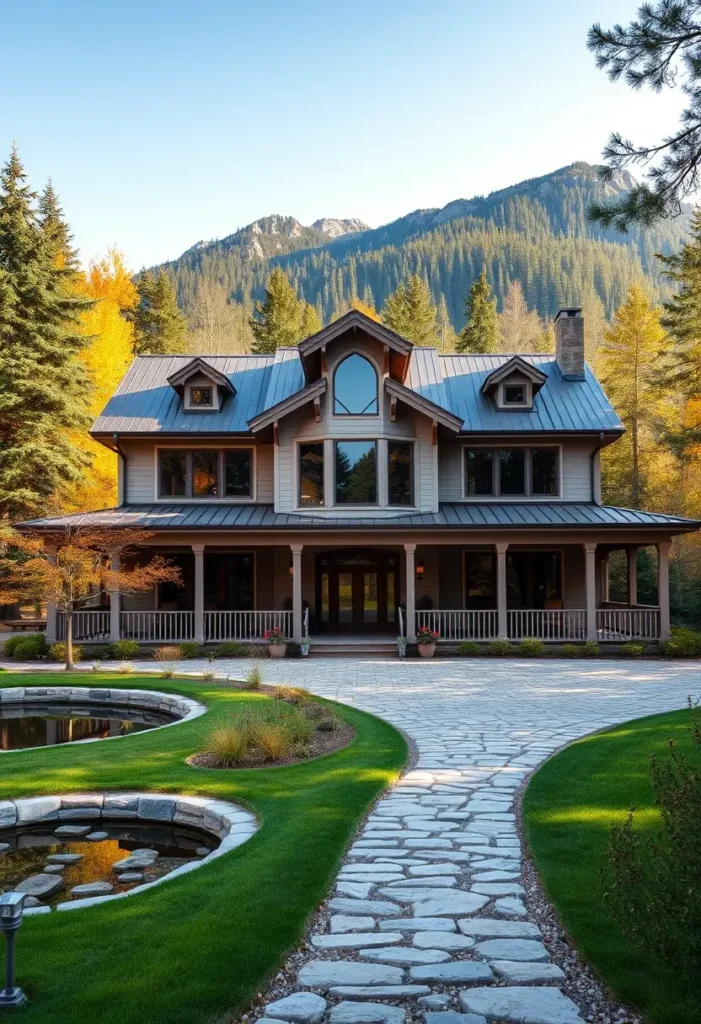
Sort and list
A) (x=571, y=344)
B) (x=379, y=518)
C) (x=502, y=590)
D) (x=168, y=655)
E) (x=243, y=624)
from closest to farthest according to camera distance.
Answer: (x=168, y=655) → (x=502, y=590) → (x=379, y=518) → (x=243, y=624) → (x=571, y=344)

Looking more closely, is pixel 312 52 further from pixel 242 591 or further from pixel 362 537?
pixel 242 591

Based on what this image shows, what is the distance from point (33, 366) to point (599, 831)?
26453 mm

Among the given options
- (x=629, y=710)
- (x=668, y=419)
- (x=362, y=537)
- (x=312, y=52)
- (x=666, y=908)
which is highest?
(x=312, y=52)

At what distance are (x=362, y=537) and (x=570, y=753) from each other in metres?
13.0

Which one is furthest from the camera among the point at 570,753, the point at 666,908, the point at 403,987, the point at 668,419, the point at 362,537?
the point at 668,419

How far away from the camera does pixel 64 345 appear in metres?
30.4

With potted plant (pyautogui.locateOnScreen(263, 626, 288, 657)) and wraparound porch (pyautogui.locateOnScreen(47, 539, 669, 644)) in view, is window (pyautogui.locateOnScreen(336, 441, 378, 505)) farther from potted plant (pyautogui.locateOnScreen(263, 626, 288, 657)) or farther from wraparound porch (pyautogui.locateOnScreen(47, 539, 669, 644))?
potted plant (pyautogui.locateOnScreen(263, 626, 288, 657))

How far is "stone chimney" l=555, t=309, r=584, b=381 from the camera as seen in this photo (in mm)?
26578

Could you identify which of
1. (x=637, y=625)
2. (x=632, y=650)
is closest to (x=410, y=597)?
(x=632, y=650)

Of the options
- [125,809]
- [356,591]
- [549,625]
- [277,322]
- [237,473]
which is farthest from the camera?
[277,322]

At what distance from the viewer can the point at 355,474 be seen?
23.3 m

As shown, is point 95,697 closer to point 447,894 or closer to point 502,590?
point 447,894

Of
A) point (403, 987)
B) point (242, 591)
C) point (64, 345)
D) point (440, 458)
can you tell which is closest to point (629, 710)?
point (403, 987)

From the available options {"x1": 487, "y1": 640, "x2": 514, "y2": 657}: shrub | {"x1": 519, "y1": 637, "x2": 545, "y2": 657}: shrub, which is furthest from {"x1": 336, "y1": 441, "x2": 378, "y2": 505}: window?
{"x1": 519, "y1": 637, "x2": 545, "y2": 657}: shrub
